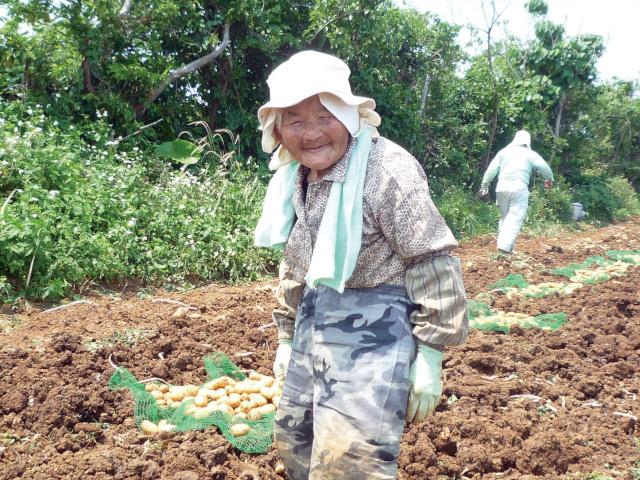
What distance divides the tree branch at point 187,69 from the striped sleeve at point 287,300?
7258mm

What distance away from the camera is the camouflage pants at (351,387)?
2.04 metres

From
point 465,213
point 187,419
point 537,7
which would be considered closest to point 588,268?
point 465,213

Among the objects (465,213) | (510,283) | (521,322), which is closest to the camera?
(521,322)

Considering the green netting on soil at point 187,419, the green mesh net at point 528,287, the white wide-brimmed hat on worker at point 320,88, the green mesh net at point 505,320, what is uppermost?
the white wide-brimmed hat on worker at point 320,88

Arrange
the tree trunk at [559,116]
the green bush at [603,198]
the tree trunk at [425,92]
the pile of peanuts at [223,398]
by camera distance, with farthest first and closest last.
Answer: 1. the green bush at [603,198]
2. the tree trunk at [559,116]
3. the tree trunk at [425,92]
4. the pile of peanuts at [223,398]

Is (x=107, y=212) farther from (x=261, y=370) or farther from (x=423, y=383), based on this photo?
(x=423, y=383)

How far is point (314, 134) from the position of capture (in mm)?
2184

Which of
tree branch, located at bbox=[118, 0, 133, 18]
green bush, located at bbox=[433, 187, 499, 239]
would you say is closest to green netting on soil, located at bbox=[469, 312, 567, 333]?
tree branch, located at bbox=[118, 0, 133, 18]

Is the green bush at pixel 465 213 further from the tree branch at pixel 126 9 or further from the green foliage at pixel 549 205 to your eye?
the tree branch at pixel 126 9

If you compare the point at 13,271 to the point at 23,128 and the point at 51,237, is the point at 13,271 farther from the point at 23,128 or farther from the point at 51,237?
the point at 23,128

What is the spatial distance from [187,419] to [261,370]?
91 centimetres

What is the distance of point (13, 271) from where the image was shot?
5.58 m

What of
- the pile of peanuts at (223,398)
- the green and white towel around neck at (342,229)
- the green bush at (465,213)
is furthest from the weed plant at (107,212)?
the green bush at (465,213)

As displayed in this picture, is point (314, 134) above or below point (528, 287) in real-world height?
above
